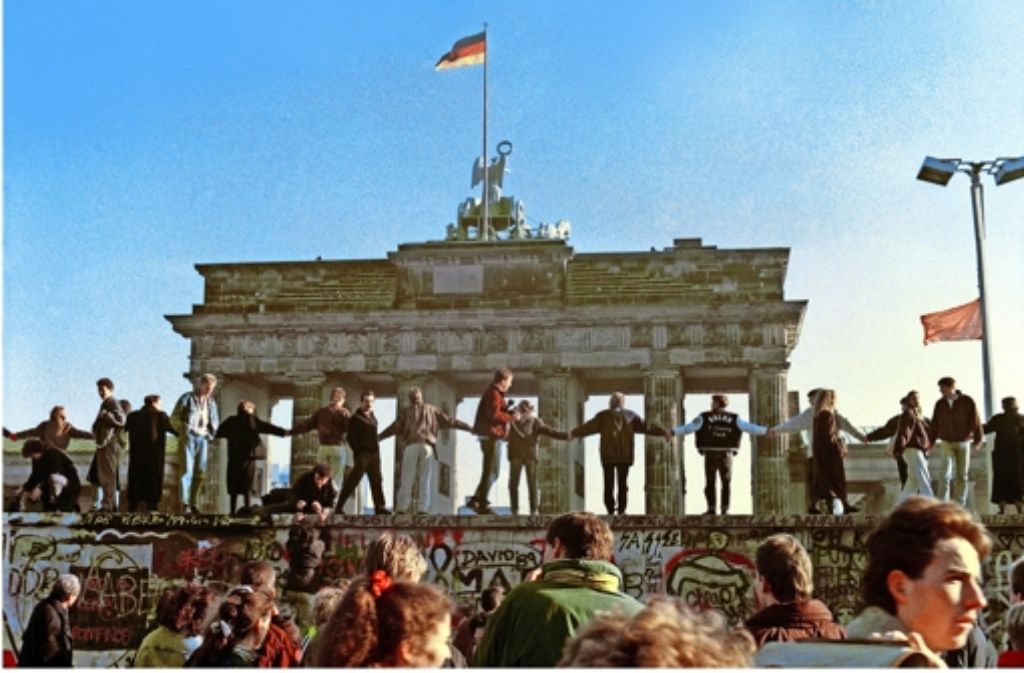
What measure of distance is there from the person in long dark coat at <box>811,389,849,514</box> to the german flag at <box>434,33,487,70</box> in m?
26.7

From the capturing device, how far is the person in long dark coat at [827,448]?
18.4 metres

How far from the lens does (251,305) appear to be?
45.1 meters

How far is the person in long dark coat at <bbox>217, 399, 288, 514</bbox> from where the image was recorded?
19203mm

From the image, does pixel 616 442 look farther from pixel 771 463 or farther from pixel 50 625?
pixel 771 463

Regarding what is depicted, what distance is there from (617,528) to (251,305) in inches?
1089

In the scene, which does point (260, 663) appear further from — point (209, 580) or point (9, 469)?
point (9, 469)

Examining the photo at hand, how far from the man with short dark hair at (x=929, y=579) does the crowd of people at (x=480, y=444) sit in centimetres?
1382

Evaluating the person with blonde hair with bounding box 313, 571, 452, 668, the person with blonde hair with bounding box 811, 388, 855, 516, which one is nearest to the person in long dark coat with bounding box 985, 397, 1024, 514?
the person with blonde hair with bounding box 811, 388, 855, 516

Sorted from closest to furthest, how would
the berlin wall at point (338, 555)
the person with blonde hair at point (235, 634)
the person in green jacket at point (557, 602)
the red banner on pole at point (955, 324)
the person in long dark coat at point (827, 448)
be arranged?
the person in green jacket at point (557, 602), the person with blonde hair at point (235, 634), the person in long dark coat at point (827, 448), the berlin wall at point (338, 555), the red banner on pole at point (955, 324)

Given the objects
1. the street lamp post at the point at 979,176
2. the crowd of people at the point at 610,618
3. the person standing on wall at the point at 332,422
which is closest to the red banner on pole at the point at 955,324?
the street lamp post at the point at 979,176

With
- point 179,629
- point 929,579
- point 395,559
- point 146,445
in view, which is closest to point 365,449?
point 146,445

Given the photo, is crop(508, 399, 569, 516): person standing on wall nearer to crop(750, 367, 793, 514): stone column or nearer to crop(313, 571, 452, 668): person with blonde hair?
crop(313, 571, 452, 668): person with blonde hair

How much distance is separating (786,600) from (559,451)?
116 ft

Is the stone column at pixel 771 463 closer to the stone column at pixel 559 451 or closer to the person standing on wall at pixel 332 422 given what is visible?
the stone column at pixel 559 451
